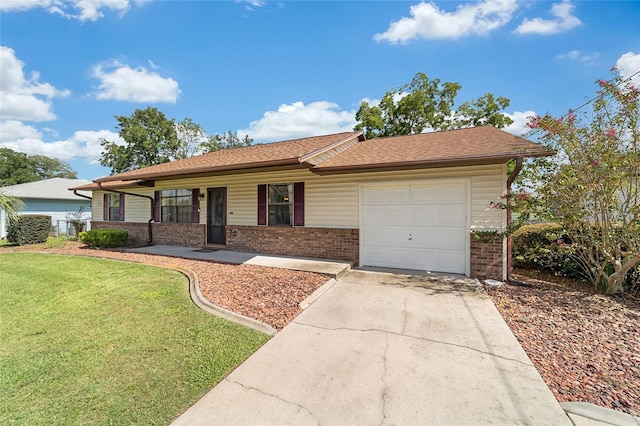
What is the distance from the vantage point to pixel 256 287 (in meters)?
5.40

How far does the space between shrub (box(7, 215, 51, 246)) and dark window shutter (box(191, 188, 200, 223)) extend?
7726mm

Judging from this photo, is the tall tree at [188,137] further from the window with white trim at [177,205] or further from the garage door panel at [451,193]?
the garage door panel at [451,193]

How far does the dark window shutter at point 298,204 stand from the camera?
845 cm

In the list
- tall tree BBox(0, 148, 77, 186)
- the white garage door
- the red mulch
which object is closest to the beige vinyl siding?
the white garage door

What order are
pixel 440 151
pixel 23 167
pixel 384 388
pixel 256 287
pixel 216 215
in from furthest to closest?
pixel 23 167, pixel 216 215, pixel 440 151, pixel 256 287, pixel 384 388

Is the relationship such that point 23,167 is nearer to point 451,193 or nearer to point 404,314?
point 451,193

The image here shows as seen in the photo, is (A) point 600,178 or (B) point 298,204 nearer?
(A) point 600,178

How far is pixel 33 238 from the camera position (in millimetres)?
12094

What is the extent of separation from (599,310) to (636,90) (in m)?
4.05

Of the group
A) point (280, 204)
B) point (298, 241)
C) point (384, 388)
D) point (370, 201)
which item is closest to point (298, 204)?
point (280, 204)

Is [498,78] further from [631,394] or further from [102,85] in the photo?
[102,85]

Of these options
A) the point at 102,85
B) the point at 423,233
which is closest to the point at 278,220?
the point at 423,233

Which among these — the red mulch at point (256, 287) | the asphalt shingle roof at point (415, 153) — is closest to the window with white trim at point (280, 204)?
the asphalt shingle roof at point (415, 153)

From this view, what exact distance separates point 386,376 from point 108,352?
10.8ft
